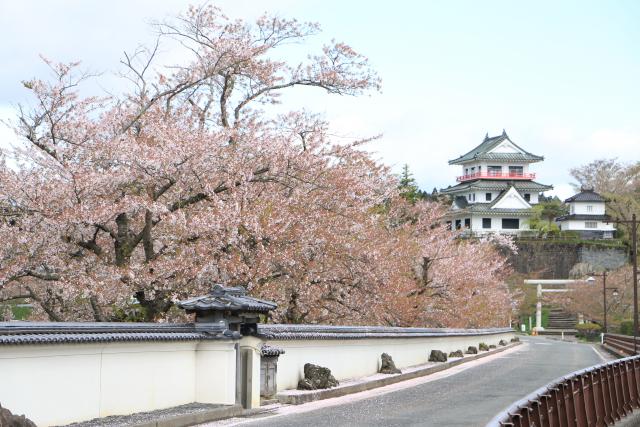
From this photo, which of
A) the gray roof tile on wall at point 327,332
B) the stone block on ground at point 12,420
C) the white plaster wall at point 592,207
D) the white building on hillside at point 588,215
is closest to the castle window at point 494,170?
the white building on hillside at point 588,215

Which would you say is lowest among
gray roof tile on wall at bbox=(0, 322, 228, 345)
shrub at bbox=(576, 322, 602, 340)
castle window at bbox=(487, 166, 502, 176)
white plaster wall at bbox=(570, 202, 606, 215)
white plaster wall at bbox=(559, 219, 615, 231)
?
shrub at bbox=(576, 322, 602, 340)

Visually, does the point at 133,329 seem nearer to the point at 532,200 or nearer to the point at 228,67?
the point at 228,67

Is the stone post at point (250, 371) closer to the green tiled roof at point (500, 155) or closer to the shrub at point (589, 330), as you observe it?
the shrub at point (589, 330)

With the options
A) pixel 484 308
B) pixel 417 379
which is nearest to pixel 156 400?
pixel 417 379

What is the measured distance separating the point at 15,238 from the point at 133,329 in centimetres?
615

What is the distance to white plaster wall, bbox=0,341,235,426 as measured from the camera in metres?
11.4

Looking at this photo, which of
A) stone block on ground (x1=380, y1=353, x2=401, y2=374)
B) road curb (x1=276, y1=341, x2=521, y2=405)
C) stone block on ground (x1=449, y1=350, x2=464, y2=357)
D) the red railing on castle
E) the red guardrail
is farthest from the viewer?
the red railing on castle

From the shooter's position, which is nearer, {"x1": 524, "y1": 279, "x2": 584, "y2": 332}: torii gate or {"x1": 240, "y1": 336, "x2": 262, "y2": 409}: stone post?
{"x1": 240, "y1": 336, "x2": 262, "y2": 409}: stone post

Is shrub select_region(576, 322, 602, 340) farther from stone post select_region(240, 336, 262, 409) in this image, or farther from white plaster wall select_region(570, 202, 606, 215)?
stone post select_region(240, 336, 262, 409)

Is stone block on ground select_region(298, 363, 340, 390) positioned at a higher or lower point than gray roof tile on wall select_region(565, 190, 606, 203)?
lower

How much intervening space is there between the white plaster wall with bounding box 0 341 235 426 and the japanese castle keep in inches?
3733

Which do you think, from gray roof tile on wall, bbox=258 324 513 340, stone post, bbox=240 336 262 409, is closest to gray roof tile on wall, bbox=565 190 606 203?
gray roof tile on wall, bbox=258 324 513 340

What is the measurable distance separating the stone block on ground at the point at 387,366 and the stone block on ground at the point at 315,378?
534cm

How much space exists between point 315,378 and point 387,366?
618 cm
